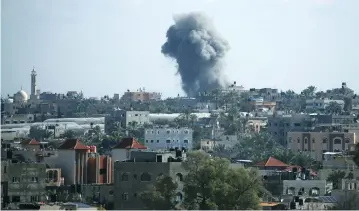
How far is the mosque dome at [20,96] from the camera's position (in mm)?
187062

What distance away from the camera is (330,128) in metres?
109

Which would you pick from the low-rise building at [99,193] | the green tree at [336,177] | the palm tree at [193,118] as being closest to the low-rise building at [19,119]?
the palm tree at [193,118]

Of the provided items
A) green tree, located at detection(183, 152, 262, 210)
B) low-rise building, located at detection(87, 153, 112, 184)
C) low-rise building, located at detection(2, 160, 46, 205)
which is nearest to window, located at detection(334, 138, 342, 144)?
low-rise building, located at detection(87, 153, 112, 184)

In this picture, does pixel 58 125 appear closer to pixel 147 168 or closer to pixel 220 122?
pixel 220 122

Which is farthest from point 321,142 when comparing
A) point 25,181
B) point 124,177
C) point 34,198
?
point 34,198

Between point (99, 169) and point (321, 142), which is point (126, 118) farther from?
point (99, 169)

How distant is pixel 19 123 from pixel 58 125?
10.1 m

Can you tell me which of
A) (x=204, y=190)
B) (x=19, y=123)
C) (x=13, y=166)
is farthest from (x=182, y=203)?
(x=19, y=123)

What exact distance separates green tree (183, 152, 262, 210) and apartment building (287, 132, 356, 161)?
49194 mm

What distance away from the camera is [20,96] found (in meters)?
190

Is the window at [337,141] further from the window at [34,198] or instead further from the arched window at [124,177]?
the window at [34,198]

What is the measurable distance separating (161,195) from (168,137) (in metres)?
70.1

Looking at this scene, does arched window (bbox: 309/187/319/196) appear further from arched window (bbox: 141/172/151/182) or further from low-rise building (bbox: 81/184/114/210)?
arched window (bbox: 141/172/151/182)

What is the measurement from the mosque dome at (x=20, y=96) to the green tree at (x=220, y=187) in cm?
13823
